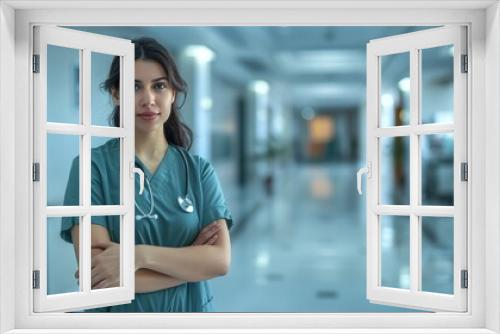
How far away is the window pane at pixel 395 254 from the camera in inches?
273

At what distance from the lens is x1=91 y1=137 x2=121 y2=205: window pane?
3.63 meters

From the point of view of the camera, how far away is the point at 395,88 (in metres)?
16.9

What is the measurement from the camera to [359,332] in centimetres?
297

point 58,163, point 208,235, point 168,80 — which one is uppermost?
point 168,80

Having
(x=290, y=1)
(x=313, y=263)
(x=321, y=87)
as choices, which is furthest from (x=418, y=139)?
(x=321, y=87)

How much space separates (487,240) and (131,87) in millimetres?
1948

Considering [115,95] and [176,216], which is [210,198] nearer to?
[176,216]

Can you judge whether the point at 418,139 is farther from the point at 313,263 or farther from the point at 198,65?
the point at 198,65

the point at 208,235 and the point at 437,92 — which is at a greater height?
the point at 437,92

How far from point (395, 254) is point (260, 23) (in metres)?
6.12

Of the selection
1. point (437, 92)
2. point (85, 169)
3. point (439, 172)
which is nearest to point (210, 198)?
point (85, 169)

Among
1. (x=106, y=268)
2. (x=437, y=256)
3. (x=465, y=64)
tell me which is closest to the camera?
(x=465, y=64)

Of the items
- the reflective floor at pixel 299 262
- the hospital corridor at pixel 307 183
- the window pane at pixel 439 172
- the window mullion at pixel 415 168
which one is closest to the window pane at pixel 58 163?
the hospital corridor at pixel 307 183

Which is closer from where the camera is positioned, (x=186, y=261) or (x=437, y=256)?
(x=186, y=261)
